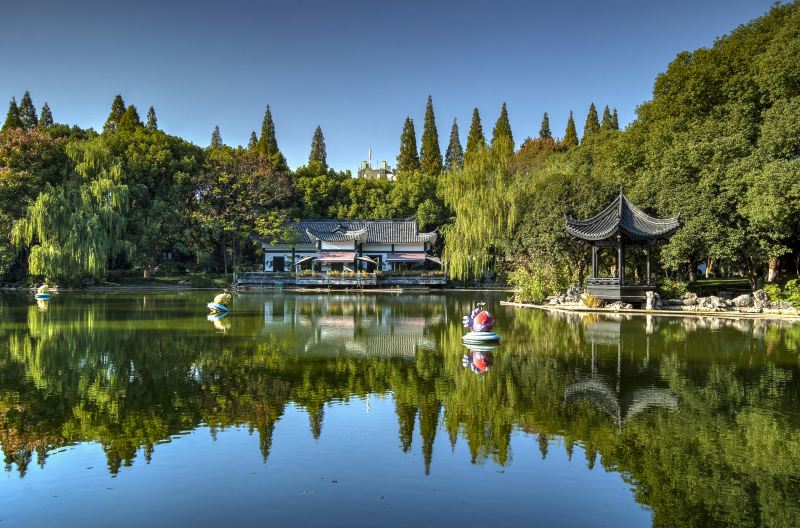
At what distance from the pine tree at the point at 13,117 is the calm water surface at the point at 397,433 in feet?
132

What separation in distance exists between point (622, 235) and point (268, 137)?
115 feet

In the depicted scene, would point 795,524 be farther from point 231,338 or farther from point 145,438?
point 231,338

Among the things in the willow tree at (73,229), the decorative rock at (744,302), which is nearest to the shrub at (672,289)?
the decorative rock at (744,302)

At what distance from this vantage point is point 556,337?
15711mm

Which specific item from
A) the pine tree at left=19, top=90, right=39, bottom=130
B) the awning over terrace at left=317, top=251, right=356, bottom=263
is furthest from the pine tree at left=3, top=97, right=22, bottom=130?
the awning over terrace at left=317, top=251, right=356, bottom=263

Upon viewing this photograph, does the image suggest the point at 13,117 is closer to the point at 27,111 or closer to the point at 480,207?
the point at 27,111

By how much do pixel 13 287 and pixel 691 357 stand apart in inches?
1397

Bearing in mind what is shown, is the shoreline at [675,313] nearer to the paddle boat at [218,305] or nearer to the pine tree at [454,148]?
the paddle boat at [218,305]

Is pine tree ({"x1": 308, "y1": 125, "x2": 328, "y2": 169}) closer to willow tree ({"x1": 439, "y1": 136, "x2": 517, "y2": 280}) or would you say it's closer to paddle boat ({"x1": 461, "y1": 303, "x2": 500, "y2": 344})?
willow tree ({"x1": 439, "y1": 136, "x2": 517, "y2": 280})

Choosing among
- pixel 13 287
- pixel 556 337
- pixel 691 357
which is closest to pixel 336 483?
pixel 691 357

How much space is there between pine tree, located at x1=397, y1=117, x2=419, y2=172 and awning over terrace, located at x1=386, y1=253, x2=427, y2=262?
18050mm

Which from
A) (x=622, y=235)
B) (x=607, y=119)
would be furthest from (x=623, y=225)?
(x=607, y=119)

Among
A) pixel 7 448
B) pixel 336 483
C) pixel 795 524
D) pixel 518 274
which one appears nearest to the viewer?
pixel 795 524

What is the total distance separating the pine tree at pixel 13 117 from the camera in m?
47.0
